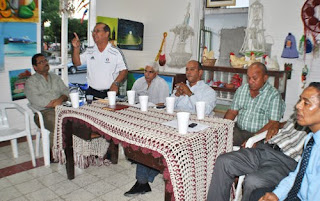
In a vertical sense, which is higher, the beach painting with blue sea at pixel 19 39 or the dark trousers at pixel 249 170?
the beach painting with blue sea at pixel 19 39

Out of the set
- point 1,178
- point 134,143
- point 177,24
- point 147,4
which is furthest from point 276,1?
point 1,178

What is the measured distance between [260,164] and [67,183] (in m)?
1.76

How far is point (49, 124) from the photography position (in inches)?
117

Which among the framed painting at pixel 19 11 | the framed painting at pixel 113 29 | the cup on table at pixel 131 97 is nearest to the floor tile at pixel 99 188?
the cup on table at pixel 131 97

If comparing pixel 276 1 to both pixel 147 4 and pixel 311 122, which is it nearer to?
pixel 147 4

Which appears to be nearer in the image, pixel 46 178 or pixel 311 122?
pixel 311 122

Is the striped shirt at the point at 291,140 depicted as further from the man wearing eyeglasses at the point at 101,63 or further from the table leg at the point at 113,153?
the man wearing eyeglasses at the point at 101,63

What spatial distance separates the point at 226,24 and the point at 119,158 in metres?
4.61

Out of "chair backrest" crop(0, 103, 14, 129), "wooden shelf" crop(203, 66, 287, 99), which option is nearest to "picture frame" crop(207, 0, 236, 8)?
"wooden shelf" crop(203, 66, 287, 99)

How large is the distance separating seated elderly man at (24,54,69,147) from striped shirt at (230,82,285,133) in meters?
1.96

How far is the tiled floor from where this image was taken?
2.37 meters

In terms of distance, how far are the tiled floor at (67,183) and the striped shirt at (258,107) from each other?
102 cm

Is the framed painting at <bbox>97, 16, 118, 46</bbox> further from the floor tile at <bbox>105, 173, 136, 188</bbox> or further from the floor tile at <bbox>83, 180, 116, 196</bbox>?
the floor tile at <bbox>83, 180, 116, 196</bbox>

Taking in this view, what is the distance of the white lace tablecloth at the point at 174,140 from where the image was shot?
5.09 ft
